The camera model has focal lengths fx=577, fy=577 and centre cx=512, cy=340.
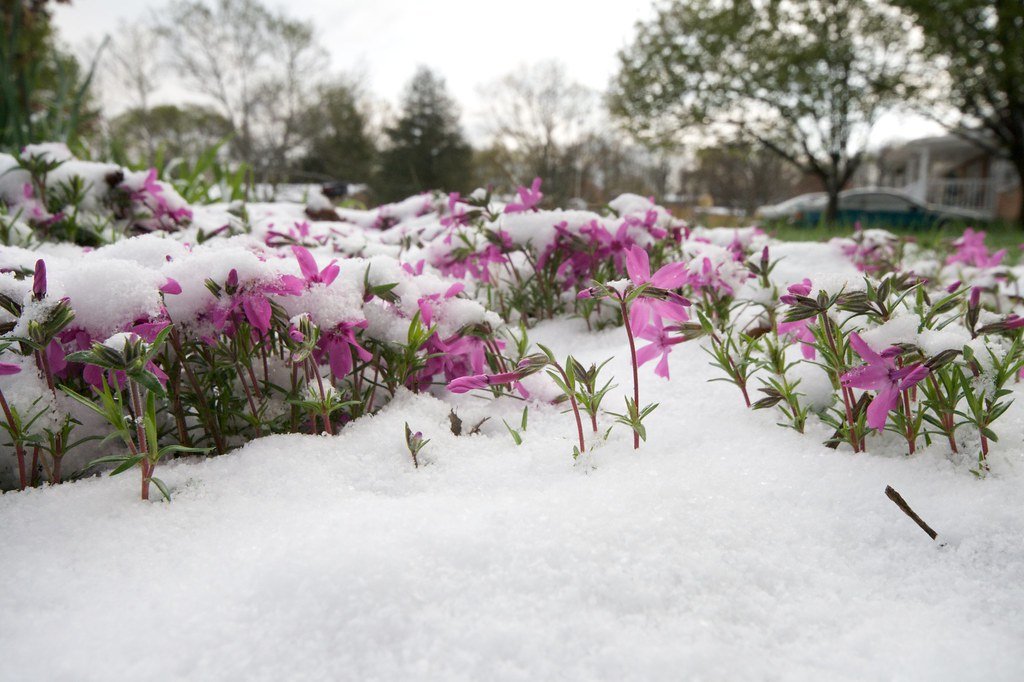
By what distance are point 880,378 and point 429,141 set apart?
31402mm

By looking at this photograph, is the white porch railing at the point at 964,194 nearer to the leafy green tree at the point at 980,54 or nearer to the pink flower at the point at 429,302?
the leafy green tree at the point at 980,54

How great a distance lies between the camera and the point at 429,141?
3017cm

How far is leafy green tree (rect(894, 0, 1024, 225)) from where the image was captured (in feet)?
52.8

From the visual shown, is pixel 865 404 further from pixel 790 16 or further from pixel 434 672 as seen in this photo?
pixel 790 16

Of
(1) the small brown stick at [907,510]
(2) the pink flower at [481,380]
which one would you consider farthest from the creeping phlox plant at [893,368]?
(2) the pink flower at [481,380]

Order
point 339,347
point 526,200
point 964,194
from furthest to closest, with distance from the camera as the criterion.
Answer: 1. point 964,194
2. point 526,200
3. point 339,347

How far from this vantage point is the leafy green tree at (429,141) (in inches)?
1142

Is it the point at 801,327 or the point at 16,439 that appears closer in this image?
the point at 16,439

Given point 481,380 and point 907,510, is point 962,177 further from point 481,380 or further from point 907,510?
point 481,380

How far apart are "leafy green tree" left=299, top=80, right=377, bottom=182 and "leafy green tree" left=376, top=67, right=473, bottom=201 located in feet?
9.35

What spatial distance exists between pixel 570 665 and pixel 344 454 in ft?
2.18

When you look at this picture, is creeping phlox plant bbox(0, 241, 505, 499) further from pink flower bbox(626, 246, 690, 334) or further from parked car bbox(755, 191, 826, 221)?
parked car bbox(755, 191, 826, 221)

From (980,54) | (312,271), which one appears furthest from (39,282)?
(980,54)

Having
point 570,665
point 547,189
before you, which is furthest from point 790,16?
point 570,665
